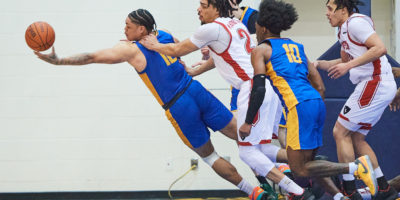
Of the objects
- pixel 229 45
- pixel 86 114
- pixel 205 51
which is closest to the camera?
pixel 229 45

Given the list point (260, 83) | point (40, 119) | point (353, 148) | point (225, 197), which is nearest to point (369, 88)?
point (353, 148)

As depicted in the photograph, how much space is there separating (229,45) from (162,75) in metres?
0.69

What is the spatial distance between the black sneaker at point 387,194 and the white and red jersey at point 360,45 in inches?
43.0

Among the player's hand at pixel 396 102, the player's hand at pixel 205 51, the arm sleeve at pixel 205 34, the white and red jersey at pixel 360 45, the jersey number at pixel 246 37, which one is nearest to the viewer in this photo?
the arm sleeve at pixel 205 34

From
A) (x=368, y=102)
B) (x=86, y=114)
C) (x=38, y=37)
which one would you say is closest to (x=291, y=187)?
(x=368, y=102)

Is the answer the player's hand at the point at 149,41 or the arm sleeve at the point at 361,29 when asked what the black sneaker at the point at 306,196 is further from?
the player's hand at the point at 149,41

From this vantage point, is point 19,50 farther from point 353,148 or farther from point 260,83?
point 353,148

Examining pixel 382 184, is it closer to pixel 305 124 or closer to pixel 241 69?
pixel 305 124

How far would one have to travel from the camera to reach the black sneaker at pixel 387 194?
4.91 metres

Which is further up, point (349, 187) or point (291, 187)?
point (291, 187)

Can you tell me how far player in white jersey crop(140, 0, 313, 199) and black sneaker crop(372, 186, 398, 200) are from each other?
2.83ft

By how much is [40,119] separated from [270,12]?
3910 mm

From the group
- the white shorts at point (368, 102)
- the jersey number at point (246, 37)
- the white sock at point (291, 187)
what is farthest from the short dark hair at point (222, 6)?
the white sock at point (291, 187)

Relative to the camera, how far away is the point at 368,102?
488 cm
